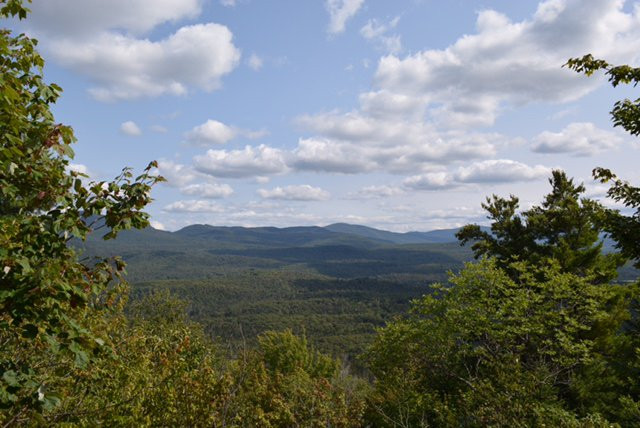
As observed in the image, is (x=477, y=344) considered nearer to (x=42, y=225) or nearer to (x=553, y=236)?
(x=553, y=236)

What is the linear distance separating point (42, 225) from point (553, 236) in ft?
92.4

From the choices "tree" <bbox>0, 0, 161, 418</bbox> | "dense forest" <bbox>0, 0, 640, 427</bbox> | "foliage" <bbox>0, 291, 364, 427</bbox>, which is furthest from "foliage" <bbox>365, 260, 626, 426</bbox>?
"tree" <bbox>0, 0, 161, 418</bbox>

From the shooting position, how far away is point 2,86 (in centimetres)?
434

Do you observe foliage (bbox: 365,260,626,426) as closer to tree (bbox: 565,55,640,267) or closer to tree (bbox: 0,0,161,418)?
tree (bbox: 565,55,640,267)

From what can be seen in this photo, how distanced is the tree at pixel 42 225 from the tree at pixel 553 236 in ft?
74.3

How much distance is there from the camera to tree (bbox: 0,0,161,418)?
4090mm

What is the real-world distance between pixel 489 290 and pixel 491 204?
516 inches

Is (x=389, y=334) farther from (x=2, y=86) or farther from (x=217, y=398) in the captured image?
(x=2, y=86)

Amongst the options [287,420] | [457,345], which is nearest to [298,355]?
[457,345]

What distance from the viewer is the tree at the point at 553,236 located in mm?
24125

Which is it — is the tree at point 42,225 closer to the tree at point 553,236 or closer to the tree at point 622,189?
the tree at point 622,189

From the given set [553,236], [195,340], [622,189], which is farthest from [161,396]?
[553,236]

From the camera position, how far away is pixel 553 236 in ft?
85.7

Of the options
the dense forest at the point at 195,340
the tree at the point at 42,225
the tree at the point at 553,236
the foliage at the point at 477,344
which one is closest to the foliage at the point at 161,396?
the dense forest at the point at 195,340
